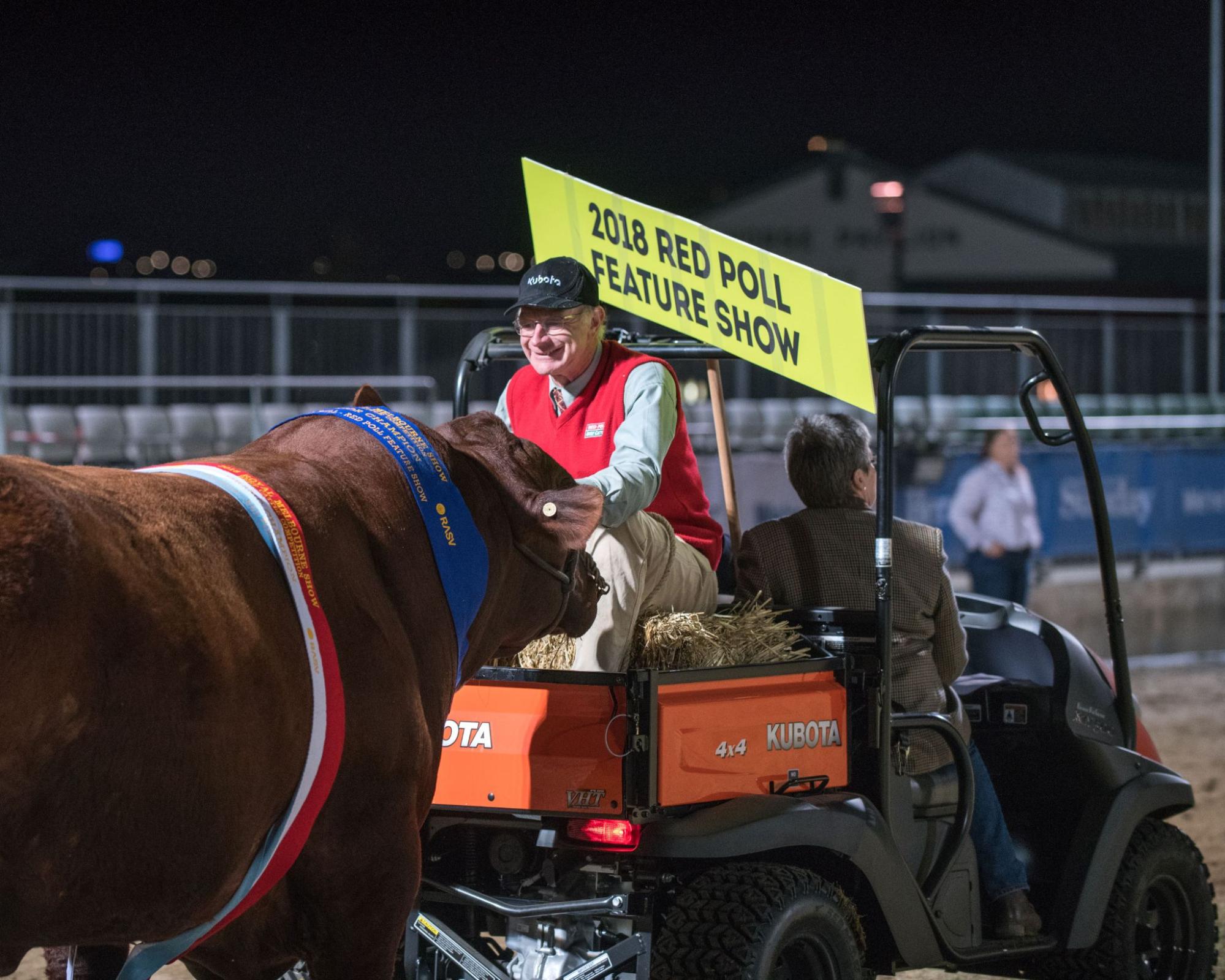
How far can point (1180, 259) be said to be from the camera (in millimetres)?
46000

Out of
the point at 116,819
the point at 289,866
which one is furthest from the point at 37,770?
the point at 289,866

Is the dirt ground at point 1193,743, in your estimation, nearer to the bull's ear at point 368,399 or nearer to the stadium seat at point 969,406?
the bull's ear at point 368,399

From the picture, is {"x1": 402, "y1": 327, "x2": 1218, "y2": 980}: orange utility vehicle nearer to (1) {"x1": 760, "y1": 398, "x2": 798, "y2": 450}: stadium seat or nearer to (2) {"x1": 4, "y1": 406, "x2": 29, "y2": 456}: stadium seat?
(2) {"x1": 4, "y1": 406, "x2": 29, "y2": 456}: stadium seat

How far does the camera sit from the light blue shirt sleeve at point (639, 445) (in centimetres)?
340

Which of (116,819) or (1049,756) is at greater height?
(116,819)

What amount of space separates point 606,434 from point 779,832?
1066 millimetres

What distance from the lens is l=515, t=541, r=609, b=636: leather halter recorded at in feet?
10.4

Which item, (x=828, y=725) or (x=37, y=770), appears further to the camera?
(x=828, y=725)

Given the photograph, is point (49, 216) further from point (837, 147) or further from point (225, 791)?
point (837, 147)

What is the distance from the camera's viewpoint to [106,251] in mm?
20516

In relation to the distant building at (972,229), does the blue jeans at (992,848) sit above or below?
below

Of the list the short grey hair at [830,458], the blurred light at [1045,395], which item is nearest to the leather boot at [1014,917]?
the short grey hair at [830,458]

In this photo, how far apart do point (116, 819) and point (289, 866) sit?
48cm

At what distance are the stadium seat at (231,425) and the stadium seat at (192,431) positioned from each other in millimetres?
41
